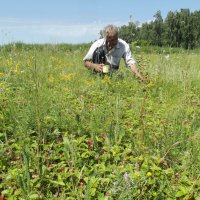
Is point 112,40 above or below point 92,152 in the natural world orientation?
above

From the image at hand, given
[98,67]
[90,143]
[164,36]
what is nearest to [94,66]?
[98,67]

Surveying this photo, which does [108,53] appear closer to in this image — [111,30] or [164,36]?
[111,30]

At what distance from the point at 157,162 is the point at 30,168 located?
3.01ft

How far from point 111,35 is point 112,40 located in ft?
0.44

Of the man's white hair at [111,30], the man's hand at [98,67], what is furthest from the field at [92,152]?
the man's white hair at [111,30]

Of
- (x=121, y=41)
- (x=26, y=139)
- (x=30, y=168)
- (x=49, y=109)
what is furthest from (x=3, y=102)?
(x=121, y=41)

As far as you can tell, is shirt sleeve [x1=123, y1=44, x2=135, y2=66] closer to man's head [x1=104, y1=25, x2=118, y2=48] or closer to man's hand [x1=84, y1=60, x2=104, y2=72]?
man's head [x1=104, y1=25, x2=118, y2=48]

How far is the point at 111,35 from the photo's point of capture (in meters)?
6.08

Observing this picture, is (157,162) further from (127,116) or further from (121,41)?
(121,41)

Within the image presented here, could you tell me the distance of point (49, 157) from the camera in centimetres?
276

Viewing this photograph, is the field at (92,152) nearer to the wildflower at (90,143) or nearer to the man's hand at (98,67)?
the wildflower at (90,143)

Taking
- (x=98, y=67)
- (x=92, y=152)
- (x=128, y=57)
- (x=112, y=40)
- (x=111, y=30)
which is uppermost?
(x=111, y=30)

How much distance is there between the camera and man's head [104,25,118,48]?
607 centimetres

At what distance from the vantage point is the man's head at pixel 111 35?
6074 mm
